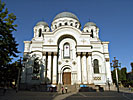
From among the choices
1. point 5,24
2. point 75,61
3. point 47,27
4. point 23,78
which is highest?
point 47,27

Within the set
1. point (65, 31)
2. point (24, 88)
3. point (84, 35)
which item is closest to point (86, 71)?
point (84, 35)

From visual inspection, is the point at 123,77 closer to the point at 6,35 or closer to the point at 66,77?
the point at 66,77

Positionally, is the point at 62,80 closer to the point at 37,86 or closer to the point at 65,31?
the point at 37,86

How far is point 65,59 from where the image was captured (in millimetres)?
29641

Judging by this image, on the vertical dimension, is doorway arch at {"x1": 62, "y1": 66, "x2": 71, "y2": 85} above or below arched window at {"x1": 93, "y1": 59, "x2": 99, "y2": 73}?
below

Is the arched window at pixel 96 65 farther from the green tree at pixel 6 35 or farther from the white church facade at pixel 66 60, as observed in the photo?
the green tree at pixel 6 35

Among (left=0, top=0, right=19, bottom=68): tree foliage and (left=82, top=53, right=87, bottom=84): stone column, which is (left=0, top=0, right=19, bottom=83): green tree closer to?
(left=0, top=0, right=19, bottom=68): tree foliage

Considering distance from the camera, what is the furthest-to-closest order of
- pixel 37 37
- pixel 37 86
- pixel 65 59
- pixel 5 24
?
pixel 37 37, pixel 65 59, pixel 37 86, pixel 5 24

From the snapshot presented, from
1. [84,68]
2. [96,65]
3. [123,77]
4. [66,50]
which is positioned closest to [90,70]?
[84,68]

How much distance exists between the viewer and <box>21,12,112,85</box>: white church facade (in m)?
27.7

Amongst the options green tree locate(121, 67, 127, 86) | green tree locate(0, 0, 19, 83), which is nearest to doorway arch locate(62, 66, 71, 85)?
green tree locate(0, 0, 19, 83)

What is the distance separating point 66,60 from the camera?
96.8 ft

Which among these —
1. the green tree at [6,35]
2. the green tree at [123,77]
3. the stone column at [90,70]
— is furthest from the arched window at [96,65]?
the green tree at [123,77]

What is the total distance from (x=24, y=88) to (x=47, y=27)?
58.9ft
